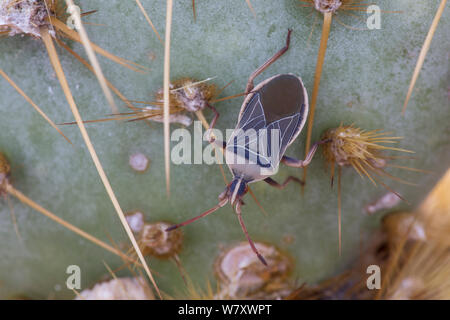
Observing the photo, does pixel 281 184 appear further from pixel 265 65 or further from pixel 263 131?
pixel 265 65

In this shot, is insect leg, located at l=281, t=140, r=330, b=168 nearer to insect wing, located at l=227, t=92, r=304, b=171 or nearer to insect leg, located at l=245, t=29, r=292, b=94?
insect wing, located at l=227, t=92, r=304, b=171

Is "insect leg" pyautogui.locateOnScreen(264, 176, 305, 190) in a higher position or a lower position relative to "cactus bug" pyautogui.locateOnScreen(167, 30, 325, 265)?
lower

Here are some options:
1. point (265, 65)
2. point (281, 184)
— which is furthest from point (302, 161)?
point (265, 65)

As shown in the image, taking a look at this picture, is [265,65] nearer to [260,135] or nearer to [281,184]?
[260,135]

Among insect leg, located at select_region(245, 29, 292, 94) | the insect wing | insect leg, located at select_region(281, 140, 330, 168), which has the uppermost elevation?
insect leg, located at select_region(245, 29, 292, 94)

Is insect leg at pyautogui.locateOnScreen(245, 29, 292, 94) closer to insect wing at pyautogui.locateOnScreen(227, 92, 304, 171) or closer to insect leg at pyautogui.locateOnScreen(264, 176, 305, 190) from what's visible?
insect wing at pyautogui.locateOnScreen(227, 92, 304, 171)

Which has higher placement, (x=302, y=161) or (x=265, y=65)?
(x=265, y=65)

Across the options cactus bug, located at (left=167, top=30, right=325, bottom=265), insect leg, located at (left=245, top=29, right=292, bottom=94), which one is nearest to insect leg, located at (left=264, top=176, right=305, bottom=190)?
cactus bug, located at (left=167, top=30, right=325, bottom=265)

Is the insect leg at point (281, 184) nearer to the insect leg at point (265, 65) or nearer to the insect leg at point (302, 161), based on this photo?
the insect leg at point (302, 161)

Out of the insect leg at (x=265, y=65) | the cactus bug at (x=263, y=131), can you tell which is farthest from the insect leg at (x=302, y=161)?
the insect leg at (x=265, y=65)
